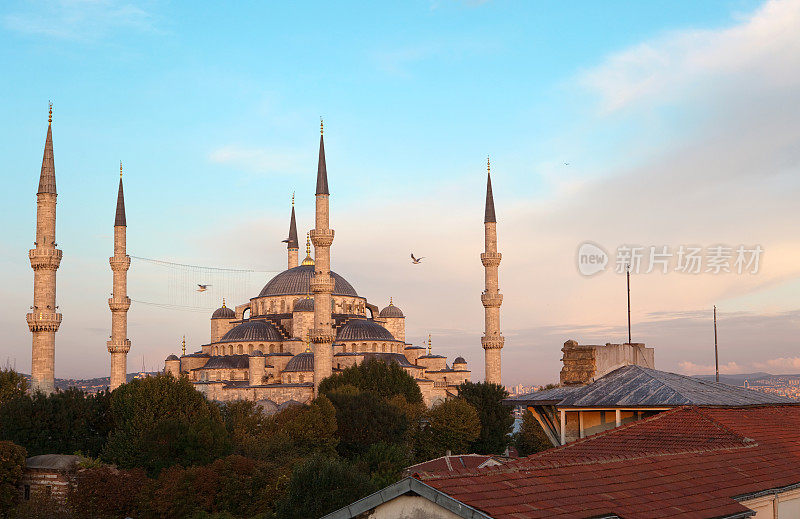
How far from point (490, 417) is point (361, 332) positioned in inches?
730

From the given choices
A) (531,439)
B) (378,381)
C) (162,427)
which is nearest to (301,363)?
(378,381)

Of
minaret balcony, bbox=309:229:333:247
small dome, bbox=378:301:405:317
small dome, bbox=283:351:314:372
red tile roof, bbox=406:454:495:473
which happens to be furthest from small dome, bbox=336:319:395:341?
red tile roof, bbox=406:454:495:473

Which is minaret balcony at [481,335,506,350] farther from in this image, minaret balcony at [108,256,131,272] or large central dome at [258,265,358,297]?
minaret balcony at [108,256,131,272]

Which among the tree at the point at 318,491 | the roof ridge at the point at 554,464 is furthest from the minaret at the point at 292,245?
the roof ridge at the point at 554,464

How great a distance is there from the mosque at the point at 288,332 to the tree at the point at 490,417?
15.9ft

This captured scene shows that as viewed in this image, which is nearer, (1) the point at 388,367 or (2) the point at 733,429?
(2) the point at 733,429

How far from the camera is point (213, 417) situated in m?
36.8

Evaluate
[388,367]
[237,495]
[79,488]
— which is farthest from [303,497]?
[388,367]

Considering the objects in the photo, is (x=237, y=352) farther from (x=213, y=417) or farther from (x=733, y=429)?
(x=733, y=429)

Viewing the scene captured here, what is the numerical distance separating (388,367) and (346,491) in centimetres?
3604

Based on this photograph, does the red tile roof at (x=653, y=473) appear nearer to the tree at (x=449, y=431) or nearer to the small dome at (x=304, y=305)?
the tree at (x=449, y=431)

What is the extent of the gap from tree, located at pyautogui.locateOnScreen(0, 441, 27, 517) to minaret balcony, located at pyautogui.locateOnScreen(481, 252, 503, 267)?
36963 millimetres

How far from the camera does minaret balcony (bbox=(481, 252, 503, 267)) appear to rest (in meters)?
60.0

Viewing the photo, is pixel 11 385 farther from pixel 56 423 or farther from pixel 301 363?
pixel 301 363
